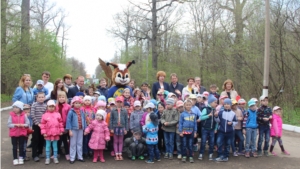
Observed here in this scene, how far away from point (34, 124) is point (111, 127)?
5.38ft

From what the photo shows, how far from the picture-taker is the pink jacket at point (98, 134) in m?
5.50

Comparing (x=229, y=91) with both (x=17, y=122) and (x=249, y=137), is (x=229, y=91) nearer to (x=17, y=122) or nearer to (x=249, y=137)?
(x=249, y=137)

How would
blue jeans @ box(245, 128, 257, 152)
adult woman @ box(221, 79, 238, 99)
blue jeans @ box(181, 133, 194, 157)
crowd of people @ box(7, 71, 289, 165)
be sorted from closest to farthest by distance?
crowd of people @ box(7, 71, 289, 165) → blue jeans @ box(181, 133, 194, 157) → blue jeans @ box(245, 128, 257, 152) → adult woman @ box(221, 79, 238, 99)

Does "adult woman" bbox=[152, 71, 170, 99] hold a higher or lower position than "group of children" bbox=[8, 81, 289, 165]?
higher

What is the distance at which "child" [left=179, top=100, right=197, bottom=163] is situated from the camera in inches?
220

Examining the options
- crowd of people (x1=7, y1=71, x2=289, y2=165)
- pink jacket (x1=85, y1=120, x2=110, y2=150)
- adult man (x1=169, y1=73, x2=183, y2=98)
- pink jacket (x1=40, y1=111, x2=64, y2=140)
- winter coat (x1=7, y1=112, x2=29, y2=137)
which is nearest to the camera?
winter coat (x1=7, y1=112, x2=29, y2=137)

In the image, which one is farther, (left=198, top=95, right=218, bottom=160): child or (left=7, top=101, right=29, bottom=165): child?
(left=198, top=95, right=218, bottom=160): child

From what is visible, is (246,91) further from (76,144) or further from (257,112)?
(76,144)

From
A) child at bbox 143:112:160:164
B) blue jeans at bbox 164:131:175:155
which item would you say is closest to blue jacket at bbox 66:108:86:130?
child at bbox 143:112:160:164

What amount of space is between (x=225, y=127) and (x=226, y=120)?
16 cm

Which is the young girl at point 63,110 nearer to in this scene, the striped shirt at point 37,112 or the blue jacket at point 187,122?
the striped shirt at point 37,112

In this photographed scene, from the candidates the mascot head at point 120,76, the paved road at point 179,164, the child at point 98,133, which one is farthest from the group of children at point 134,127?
the mascot head at point 120,76

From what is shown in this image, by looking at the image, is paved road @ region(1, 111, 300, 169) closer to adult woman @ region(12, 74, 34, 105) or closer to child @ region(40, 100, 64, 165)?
child @ region(40, 100, 64, 165)

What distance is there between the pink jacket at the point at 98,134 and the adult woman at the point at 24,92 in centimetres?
157
